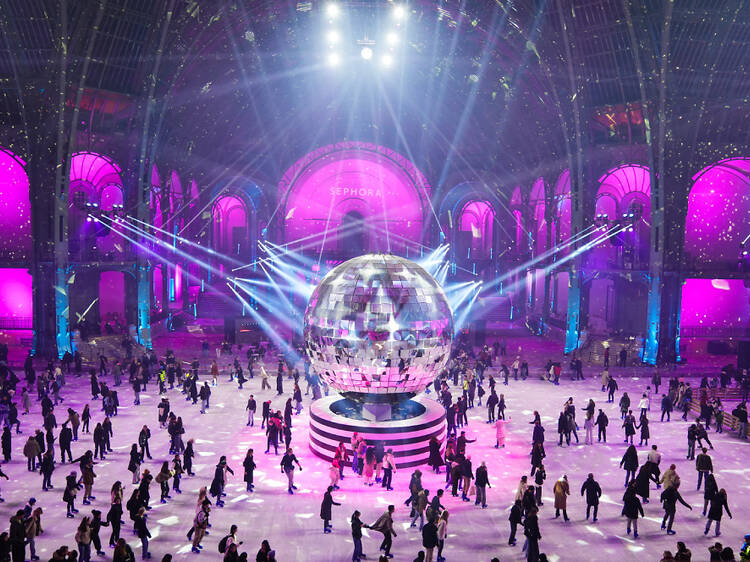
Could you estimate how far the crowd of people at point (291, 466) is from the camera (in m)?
10.7

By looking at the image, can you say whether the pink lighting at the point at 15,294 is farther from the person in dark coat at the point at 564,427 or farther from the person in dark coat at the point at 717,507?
the person in dark coat at the point at 717,507

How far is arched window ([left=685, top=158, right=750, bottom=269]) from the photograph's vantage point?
107 ft

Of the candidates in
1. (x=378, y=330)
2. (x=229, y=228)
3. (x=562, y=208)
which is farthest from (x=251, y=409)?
(x=229, y=228)

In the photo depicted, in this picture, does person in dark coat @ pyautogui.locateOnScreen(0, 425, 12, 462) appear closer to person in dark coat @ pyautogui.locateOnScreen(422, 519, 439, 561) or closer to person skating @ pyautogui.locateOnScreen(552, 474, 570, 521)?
person in dark coat @ pyautogui.locateOnScreen(422, 519, 439, 561)

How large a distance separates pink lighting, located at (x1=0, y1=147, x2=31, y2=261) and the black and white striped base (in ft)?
82.3

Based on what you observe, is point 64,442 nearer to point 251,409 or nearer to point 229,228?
point 251,409

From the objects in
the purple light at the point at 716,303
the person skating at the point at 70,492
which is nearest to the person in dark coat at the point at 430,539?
the person skating at the point at 70,492

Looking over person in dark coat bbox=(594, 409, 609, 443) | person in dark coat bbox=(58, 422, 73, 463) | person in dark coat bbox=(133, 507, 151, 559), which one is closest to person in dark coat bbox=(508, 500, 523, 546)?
person in dark coat bbox=(133, 507, 151, 559)

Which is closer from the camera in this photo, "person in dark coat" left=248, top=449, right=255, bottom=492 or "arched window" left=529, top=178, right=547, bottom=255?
"person in dark coat" left=248, top=449, right=255, bottom=492

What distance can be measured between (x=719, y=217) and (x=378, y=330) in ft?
87.7

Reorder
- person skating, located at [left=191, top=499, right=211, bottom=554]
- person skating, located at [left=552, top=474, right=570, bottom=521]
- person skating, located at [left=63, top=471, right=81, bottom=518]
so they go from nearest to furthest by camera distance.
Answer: person skating, located at [left=191, top=499, right=211, bottom=554] → person skating, located at [left=63, top=471, right=81, bottom=518] → person skating, located at [left=552, top=474, right=570, bottom=521]

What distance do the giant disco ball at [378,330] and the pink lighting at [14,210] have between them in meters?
24.7

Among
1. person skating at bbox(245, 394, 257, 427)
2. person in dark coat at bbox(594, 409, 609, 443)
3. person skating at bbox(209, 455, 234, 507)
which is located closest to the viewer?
person skating at bbox(209, 455, 234, 507)

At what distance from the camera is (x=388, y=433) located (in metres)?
15.8
